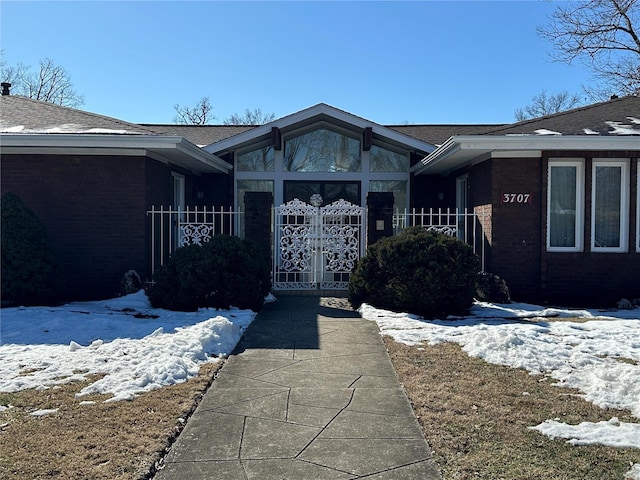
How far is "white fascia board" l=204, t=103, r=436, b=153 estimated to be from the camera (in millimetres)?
12922

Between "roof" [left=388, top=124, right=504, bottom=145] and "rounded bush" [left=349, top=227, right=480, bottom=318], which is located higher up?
"roof" [left=388, top=124, right=504, bottom=145]

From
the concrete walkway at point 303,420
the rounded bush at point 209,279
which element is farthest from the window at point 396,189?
the concrete walkway at point 303,420

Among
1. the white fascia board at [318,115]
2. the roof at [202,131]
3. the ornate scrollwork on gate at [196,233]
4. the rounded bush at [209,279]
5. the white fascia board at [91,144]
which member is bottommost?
the rounded bush at [209,279]

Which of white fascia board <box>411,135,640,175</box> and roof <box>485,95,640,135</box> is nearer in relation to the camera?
white fascia board <box>411,135,640,175</box>

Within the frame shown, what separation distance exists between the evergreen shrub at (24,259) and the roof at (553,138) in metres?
7.65

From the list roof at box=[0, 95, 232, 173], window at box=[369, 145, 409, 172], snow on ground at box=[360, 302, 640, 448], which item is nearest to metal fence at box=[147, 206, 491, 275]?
roof at box=[0, 95, 232, 173]

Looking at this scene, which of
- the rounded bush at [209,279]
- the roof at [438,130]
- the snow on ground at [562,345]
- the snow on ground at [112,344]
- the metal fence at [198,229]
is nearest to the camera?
the snow on ground at [562,345]

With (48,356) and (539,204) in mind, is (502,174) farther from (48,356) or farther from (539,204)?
(48,356)

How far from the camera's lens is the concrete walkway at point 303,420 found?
3451 mm

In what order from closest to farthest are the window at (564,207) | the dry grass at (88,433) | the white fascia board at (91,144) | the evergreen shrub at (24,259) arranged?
the dry grass at (88,433) < the evergreen shrub at (24,259) < the white fascia board at (91,144) < the window at (564,207)

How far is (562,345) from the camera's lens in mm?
6453

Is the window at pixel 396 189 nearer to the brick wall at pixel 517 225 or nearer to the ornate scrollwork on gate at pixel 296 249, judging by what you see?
the ornate scrollwork on gate at pixel 296 249

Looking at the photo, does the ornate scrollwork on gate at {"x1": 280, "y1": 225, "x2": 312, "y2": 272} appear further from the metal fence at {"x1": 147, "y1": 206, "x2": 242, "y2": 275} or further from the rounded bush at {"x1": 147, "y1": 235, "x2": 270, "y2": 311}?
the rounded bush at {"x1": 147, "y1": 235, "x2": 270, "y2": 311}

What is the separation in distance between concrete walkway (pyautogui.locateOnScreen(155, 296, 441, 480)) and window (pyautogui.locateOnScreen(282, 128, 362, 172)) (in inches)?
320
